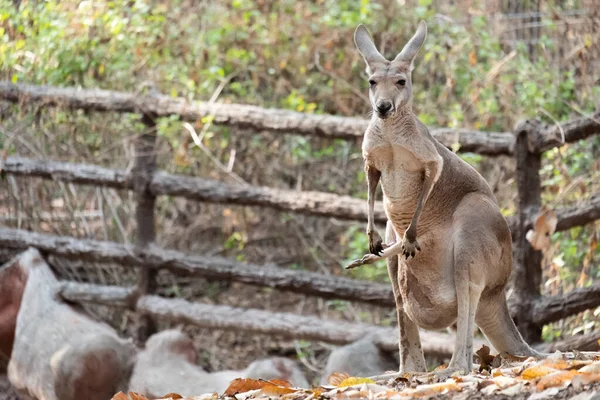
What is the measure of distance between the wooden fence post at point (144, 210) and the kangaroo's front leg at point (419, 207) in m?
3.76

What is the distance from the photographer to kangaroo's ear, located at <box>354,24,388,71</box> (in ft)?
→ 12.8

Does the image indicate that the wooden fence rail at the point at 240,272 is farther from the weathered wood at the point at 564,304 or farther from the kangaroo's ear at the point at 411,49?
the kangaroo's ear at the point at 411,49

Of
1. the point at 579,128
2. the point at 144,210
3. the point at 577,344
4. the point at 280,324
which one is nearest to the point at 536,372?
the point at 577,344

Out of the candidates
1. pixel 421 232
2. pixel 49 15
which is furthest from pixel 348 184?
pixel 421 232

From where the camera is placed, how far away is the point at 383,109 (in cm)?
366

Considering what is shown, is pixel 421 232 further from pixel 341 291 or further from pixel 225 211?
pixel 225 211

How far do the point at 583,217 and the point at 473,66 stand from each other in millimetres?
3187

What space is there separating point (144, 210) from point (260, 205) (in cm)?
100

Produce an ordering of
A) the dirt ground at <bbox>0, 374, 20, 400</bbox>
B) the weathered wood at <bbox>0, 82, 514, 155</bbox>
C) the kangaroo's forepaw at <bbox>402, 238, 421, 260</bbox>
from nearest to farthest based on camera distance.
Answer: the kangaroo's forepaw at <bbox>402, 238, 421, 260</bbox> → the weathered wood at <bbox>0, 82, 514, 155</bbox> → the dirt ground at <bbox>0, 374, 20, 400</bbox>

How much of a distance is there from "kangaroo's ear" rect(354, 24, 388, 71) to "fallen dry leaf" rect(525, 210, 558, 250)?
1.89m

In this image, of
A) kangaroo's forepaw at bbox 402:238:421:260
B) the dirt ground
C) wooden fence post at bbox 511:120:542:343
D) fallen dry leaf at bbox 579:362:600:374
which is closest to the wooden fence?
wooden fence post at bbox 511:120:542:343

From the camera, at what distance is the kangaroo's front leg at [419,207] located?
154 inches

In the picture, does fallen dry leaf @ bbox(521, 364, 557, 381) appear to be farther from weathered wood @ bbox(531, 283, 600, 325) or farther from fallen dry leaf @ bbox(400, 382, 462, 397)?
weathered wood @ bbox(531, 283, 600, 325)

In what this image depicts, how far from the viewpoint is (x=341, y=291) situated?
21.9ft
